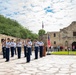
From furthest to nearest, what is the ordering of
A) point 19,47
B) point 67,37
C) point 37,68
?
1. point 67,37
2. point 19,47
3. point 37,68

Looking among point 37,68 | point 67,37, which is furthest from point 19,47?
point 67,37

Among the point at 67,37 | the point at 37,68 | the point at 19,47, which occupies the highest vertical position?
the point at 67,37

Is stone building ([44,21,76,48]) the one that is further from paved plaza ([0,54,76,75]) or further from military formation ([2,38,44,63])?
paved plaza ([0,54,76,75])

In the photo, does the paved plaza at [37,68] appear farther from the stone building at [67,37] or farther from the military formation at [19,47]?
the stone building at [67,37]

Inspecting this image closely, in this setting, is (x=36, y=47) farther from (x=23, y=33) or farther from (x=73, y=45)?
(x=23, y=33)

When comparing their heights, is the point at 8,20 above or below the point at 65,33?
above

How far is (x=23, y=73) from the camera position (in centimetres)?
898

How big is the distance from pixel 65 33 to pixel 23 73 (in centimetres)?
5908

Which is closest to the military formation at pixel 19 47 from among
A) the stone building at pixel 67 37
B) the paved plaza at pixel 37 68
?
the paved plaza at pixel 37 68

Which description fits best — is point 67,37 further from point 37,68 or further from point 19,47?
point 37,68

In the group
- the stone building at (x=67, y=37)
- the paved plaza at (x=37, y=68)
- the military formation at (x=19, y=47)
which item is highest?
the stone building at (x=67, y=37)

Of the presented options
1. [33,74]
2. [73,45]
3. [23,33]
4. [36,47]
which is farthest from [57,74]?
[23,33]

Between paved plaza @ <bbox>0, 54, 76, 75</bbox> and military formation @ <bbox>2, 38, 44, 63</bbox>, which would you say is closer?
paved plaza @ <bbox>0, 54, 76, 75</bbox>

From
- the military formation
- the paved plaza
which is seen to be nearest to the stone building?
the military formation
